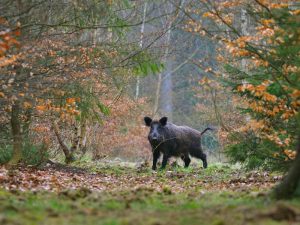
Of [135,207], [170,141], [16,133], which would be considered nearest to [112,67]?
[16,133]

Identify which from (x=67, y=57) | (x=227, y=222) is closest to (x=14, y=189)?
(x=227, y=222)

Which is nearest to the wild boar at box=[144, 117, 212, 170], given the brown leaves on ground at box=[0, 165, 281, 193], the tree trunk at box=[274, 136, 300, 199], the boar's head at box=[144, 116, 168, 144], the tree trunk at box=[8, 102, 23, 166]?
the boar's head at box=[144, 116, 168, 144]

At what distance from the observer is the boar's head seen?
18.9 meters

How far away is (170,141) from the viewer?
1967 cm

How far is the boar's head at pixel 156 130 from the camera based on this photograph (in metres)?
18.9

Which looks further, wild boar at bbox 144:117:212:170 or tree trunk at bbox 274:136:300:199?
wild boar at bbox 144:117:212:170

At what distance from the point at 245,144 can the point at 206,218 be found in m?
7.11

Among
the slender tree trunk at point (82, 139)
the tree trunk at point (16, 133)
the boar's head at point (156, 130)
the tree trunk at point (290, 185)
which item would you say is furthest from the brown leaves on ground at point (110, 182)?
the slender tree trunk at point (82, 139)

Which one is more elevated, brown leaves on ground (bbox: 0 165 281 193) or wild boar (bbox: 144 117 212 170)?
wild boar (bbox: 144 117 212 170)

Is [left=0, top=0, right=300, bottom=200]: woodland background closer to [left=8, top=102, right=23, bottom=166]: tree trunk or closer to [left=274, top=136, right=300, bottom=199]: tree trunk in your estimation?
[left=8, top=102, right=23, bottom=166]: tree trunk

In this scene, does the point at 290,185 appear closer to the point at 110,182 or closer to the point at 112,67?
the point at 110,182

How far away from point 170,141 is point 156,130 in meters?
0.80

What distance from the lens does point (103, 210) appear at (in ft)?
23.8

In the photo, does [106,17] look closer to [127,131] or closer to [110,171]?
[110,171]
